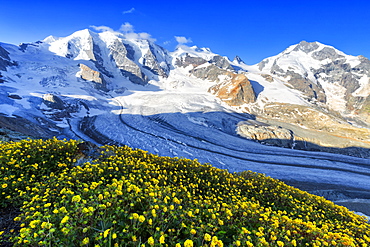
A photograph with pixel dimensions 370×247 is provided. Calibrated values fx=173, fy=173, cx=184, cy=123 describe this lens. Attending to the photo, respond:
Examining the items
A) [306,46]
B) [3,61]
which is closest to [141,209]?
[3,61]

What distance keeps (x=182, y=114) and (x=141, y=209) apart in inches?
1490

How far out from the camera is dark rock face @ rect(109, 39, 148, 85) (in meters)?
96.5

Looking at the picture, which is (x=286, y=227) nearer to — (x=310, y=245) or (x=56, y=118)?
(x=310, y=245)

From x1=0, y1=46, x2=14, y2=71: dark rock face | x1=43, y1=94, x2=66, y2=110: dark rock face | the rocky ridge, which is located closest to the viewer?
x1=43, y1=94, x2=66, y2=110: dark rock face

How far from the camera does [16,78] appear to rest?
5441 cm

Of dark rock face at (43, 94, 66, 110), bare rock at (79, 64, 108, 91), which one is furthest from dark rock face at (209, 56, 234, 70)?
dark rock face at (43, 94, 66, 110)

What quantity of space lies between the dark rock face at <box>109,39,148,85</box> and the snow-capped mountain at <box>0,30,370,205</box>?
2.09ft

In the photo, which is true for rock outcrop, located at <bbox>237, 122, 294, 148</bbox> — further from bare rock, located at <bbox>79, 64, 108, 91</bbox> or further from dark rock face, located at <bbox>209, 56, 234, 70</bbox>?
dark rock face, located at <bbox>209, 56, 234, 70</bbox>

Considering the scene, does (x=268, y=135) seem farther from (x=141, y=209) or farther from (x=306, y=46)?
(x=306, y=46)

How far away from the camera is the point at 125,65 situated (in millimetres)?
104875

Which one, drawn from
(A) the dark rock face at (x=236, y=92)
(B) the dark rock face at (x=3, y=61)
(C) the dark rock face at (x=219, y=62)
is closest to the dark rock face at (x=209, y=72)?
(A) the dark rock face at (x=236, y=92)

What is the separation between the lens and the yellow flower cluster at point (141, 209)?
241 cm

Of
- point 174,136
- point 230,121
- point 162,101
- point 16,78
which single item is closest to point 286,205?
point 174,136

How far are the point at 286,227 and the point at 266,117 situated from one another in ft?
179
